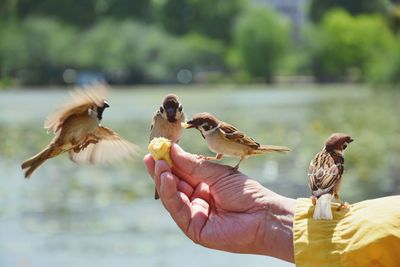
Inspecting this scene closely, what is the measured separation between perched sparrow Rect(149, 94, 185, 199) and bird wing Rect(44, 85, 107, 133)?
16 centimetres

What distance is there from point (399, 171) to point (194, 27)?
45.4 metres

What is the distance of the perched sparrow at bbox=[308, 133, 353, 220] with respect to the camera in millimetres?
2178

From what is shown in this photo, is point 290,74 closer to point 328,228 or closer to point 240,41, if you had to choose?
point 240,41

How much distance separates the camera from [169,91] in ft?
124

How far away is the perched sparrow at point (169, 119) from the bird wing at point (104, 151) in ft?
0.33

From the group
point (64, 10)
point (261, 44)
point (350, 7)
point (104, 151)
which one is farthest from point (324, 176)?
point (350, 7)

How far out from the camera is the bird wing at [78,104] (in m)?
2.18

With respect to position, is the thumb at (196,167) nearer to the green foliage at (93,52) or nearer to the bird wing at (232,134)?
the bird wing at (232,134)

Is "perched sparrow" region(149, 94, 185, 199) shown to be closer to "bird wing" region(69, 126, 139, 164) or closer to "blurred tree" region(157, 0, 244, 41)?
"bird wing" region(69, 126, 139, 164)

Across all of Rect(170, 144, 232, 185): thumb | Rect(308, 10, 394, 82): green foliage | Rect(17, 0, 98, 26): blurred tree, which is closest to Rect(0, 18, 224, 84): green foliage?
Rect(17, 0, 98, 26): blurred tree

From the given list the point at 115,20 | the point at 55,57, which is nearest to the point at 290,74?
the point at 115,20

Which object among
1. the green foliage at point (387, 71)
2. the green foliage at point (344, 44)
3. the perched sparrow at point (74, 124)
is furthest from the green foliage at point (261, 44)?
the perched sparrow at point (74, 124)

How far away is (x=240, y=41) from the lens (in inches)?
2103

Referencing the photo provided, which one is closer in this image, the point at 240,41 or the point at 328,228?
the point at 328,228
